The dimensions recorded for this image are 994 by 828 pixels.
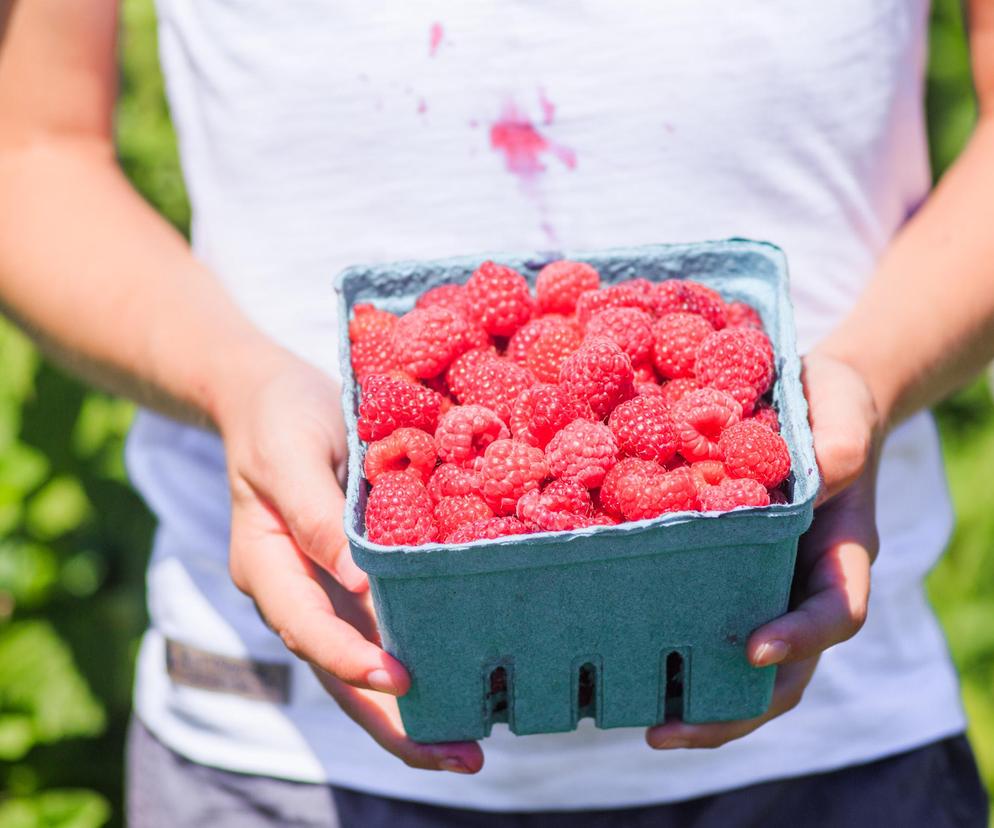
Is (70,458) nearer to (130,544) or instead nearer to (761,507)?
(130,544)

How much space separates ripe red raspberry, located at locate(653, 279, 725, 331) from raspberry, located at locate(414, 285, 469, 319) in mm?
179

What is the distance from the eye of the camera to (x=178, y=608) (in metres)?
1.36

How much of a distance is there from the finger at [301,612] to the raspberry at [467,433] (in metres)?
0.17

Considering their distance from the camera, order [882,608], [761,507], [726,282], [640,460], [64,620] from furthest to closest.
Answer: [64,620] → [882,608] → [726,282] → [640,460] → [761,507]

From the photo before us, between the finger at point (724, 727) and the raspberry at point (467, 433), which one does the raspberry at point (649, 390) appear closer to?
the raspberry at point (467, 433)

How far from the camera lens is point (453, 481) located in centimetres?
97

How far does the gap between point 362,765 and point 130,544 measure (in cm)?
107

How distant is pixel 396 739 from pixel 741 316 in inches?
20.2

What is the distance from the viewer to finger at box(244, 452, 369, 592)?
3.23 feet

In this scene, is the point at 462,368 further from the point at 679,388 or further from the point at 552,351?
the point at 679,388

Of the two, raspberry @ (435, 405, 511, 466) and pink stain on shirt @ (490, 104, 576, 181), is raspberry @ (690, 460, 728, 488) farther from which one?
A: pink stain on shirt @ (490, 104, 576, 181)

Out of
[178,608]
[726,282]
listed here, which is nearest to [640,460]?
[726,282]

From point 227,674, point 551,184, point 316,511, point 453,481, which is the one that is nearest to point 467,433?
point 453,481

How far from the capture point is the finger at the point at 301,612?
959 mm
